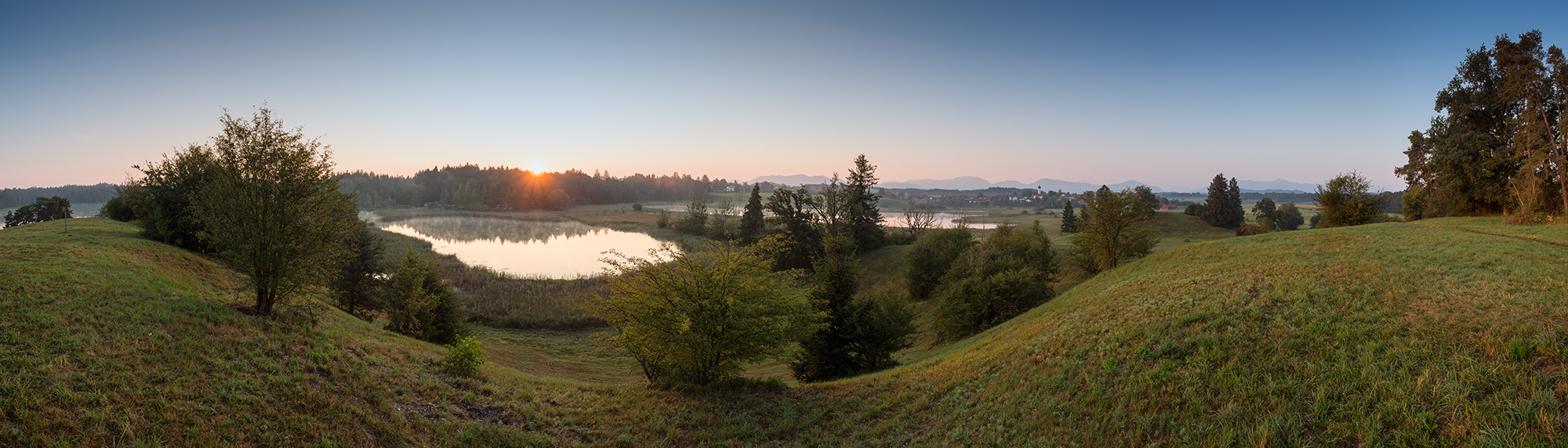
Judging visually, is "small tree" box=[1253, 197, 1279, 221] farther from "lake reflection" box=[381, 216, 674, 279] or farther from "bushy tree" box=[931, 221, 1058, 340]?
"lake reflection" box=[381, 216, 674, 279]

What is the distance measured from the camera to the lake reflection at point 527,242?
46.3 meters

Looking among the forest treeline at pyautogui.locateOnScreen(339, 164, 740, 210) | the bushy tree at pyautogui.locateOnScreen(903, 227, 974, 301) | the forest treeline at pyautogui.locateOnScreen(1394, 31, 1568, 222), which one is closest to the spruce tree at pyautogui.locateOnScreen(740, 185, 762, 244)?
the bushy tree at pyautogui.locateOnScreen(903, 227, 974, 301)

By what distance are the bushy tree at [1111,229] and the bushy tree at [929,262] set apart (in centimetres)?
904

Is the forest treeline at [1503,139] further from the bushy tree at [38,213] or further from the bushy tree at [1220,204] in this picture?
the bushy tree at [38,213]

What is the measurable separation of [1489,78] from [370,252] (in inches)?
2543

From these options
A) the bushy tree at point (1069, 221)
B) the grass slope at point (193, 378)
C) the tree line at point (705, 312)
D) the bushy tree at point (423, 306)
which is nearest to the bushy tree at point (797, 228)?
the bushy tree at point (423, 306)

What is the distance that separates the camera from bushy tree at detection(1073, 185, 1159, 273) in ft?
82.5

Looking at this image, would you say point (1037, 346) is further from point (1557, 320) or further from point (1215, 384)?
point (1557, 320)

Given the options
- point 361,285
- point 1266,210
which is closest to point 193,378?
point 361,285

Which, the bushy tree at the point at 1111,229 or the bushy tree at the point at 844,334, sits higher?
the bushy tree at the point at 1111,229

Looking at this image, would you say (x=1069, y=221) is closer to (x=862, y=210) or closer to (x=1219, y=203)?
(x=1219, y=203)

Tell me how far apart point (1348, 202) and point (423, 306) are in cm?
5119

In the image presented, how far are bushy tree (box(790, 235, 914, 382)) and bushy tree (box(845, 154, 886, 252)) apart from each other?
1207 inches

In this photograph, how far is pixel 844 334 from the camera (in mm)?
17078
